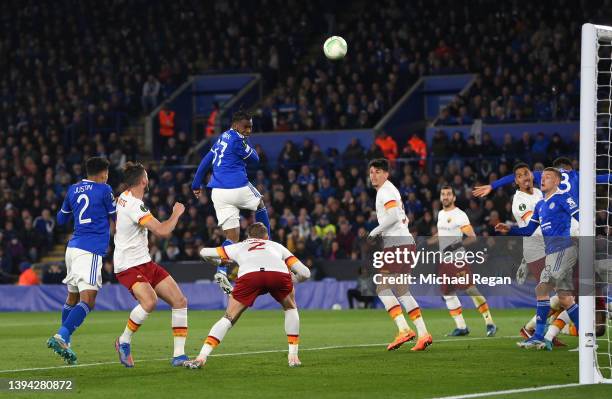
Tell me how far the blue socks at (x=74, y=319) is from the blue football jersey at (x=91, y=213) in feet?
2.20

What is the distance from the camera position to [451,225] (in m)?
18.2

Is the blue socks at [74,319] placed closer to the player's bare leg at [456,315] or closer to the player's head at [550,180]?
the player's head at [550,180]

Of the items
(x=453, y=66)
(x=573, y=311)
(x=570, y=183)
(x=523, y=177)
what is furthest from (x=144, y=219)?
(x=453, y=66)

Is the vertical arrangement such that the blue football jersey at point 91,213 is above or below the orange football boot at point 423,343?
above

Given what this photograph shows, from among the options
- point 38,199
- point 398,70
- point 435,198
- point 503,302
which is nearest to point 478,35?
point 398,70

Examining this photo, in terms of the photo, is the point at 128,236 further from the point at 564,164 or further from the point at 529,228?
the point at 564,164

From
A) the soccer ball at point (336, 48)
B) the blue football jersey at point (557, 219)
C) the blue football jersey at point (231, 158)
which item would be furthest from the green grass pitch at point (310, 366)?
the soccer ball at point (336, 48)

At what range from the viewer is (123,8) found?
1724 inches

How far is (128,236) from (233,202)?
11.0 ft

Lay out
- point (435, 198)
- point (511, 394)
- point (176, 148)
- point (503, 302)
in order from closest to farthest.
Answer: point (511, 394) < point (503, 302) < point (435, 198) < point (176, 148)

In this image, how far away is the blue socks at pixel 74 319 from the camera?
12781mm

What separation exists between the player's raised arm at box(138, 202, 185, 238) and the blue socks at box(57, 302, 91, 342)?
1524 millimetres

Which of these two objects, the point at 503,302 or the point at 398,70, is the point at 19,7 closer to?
the point at 398,70

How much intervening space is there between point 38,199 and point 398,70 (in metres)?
11.9
